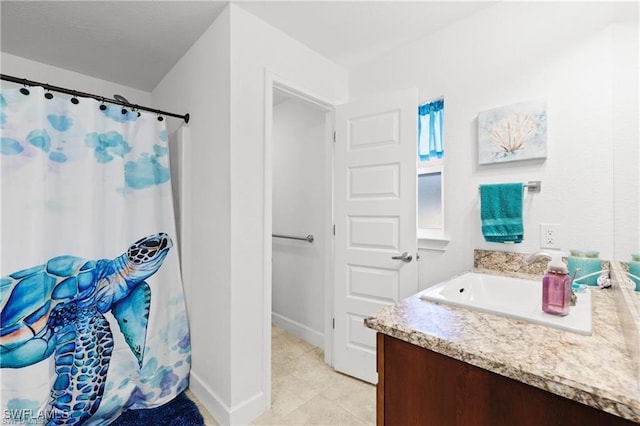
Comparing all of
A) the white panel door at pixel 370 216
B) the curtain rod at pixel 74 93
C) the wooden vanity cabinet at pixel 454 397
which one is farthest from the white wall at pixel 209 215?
the wooden vanity cabinet at pixel 454 397

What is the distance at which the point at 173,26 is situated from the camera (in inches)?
74.4

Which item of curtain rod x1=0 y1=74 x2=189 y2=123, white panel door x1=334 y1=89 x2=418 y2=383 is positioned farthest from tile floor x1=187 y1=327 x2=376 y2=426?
curtain rod x1=0 y1=74 x2=189 y2=123

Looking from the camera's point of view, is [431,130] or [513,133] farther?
[431,130]

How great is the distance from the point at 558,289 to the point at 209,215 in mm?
1754

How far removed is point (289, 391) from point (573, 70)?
8.17ft

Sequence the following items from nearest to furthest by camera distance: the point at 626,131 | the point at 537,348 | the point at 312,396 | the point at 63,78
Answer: the point at 537,348 < the point at 626,131 < the point at 312,396 < the point at 63,78

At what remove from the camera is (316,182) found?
2.67m

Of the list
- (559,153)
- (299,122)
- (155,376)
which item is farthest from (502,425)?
(299,122)

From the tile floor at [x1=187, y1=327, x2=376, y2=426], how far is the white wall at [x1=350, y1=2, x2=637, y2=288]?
857mm

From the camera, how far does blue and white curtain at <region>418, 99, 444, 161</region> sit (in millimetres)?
1978

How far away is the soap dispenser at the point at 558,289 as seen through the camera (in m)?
0.94

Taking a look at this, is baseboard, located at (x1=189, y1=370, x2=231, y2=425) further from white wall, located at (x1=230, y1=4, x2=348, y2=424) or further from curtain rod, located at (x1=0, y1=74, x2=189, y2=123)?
curtain rod, located at (x1=0, y1=74, x2=189, y2=123)

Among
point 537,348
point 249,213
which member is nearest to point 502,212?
point 537,348

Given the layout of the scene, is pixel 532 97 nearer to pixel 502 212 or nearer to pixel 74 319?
pixel 502 212
